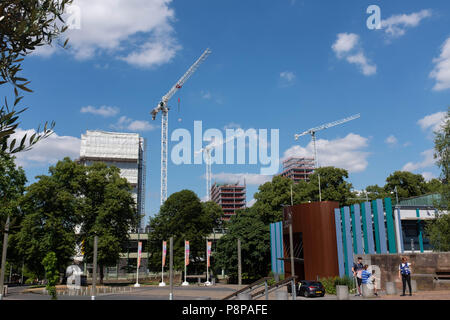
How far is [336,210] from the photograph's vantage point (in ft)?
117

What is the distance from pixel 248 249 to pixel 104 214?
21908 millimetres

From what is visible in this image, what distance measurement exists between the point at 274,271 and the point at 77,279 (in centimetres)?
2951

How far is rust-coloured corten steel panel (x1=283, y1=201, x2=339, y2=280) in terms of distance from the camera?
34.9 m

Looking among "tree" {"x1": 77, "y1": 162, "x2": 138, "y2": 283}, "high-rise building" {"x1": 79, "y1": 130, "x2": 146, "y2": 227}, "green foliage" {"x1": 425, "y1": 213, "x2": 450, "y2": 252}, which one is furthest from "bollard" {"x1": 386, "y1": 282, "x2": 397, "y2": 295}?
"high-rise building" {"x1": 79, "y1": 130, "x2": 146, "y2": 227}

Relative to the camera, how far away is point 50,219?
50.4 m

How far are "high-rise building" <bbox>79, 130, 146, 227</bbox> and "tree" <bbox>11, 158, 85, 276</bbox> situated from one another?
79173mm

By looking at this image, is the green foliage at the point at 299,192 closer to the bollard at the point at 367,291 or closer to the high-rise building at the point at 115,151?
the bollard at the point at 367,291

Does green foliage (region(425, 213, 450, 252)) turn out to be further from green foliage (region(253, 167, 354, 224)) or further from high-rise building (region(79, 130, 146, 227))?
high-rise building (region(79, 130, 146, 227))

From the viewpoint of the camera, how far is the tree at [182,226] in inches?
2544

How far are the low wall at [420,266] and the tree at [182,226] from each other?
134 ft

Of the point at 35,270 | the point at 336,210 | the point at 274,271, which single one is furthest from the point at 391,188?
the point at 35,270

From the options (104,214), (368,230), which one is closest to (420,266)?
(368,230)
